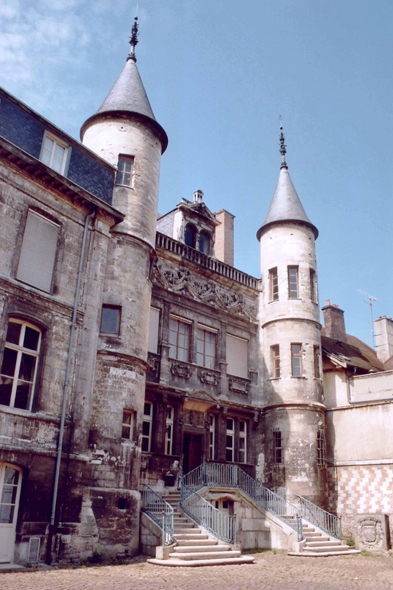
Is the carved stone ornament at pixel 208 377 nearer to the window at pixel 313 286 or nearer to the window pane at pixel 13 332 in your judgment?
the window at pixel 313 286

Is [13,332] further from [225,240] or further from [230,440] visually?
[225,240]

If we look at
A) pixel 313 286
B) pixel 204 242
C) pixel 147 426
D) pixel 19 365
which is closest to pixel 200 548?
pixel 147 426

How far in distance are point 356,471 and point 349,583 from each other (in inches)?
396

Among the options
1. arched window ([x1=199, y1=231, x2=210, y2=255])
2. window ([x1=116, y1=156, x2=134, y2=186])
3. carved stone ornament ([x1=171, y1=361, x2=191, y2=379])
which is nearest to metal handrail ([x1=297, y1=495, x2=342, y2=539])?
carved stone ornament ([x1=171, y1=361, x2=191, y2=379])

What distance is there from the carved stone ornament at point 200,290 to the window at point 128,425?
18.8 feet

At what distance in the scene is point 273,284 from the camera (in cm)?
2402

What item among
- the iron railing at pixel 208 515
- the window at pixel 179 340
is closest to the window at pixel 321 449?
the iron railing at pixel 208 515

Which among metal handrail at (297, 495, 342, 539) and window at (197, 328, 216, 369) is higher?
window at (197, 328, 216, 369)

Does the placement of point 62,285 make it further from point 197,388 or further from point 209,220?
point 209,220

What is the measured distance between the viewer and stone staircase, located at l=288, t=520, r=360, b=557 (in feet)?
54.5

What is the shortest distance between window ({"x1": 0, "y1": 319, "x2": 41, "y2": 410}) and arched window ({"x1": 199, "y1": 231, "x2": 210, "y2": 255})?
11343 mm

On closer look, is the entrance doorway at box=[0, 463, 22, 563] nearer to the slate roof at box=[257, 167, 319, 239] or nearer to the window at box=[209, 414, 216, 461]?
the window at box=[209, 414, 216, 461]

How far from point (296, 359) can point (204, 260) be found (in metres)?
5.65

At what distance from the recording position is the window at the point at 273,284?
77.8ft
